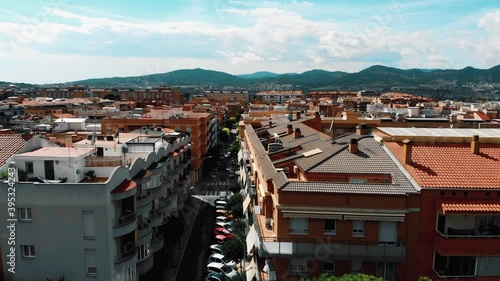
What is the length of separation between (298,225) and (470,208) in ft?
28.3

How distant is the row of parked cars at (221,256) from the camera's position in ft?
124

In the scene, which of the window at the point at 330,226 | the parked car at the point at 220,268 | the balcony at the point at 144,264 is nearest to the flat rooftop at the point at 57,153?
the balcony at the point at 144,264

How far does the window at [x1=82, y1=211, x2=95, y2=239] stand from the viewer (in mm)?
25188

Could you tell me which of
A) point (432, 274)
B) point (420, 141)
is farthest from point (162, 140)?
point (432, 274)

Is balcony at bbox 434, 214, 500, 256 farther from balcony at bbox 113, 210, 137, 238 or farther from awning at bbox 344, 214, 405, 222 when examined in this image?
balcony at bbox 113, 210, 137, 238

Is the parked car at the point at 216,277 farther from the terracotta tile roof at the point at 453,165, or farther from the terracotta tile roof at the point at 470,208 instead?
the terracotta tile roof at the point at 470,208

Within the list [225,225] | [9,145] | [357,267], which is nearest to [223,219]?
[225,225]

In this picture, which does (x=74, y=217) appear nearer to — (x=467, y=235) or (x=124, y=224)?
(x=124, y=224)

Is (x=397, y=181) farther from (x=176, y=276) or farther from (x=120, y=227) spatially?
(x=176, y=276)

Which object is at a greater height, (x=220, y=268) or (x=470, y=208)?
(x=470, y=208)

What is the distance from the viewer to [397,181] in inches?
912

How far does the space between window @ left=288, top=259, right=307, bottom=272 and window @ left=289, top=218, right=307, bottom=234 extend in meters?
1.64

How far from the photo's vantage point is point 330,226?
22391 mm

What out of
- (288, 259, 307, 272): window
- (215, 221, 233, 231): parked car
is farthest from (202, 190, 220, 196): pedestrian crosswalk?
(288, 259, 307, 272): window
